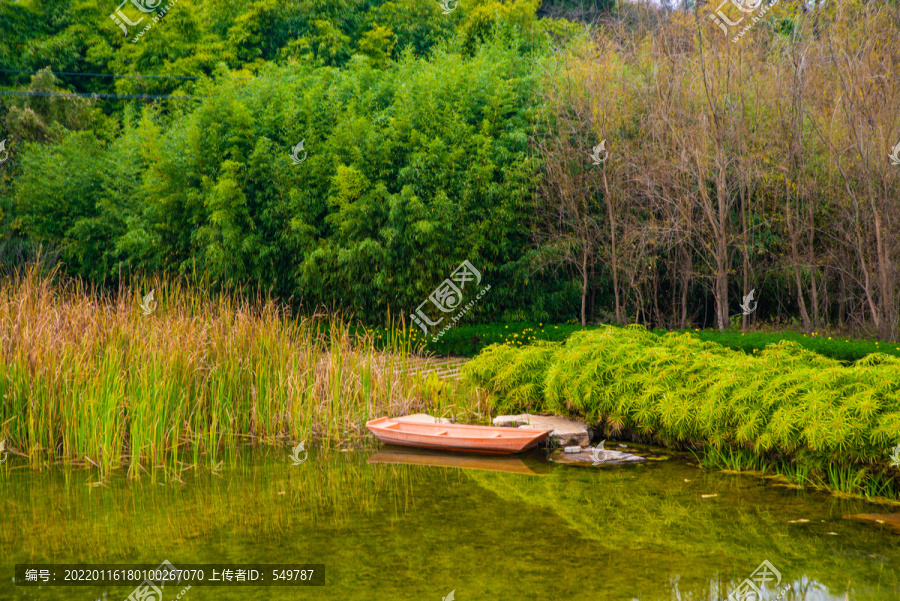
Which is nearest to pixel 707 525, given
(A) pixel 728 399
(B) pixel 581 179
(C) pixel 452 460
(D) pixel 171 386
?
(A) pixel 728 399

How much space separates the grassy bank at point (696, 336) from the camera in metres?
6.79

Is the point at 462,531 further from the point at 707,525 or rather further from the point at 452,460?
the point at 452,460

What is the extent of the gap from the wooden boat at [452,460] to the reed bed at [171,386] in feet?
1.65

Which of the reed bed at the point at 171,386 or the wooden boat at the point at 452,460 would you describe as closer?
the reed bed at the point at 171,386

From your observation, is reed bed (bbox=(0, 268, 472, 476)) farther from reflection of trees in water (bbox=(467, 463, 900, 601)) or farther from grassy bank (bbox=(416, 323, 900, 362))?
grassy bank (bbox=(416, 323, 900, 362))

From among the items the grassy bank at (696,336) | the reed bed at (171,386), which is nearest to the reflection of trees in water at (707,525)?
the reed bed at (171,386)

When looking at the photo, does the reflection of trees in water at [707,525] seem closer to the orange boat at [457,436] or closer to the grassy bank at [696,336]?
the orange boat at [457,436]

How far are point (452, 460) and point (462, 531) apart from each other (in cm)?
154

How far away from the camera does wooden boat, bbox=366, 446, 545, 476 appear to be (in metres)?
5.30

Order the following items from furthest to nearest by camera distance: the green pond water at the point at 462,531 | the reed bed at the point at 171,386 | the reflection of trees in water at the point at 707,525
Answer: the reed bed at the point at 171,386, the reflection of trees in water at the point at 707,525, the green pond water at the point at 462,531

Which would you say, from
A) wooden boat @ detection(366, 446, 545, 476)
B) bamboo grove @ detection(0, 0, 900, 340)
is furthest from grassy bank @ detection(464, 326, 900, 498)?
bamboo grove @ detection(0, 0, 900, 340)

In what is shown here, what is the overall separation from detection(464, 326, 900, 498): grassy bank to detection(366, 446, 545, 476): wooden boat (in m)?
0.73

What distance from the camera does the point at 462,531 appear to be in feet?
13.1

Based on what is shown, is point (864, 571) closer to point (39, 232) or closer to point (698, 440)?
point (698, 440)
